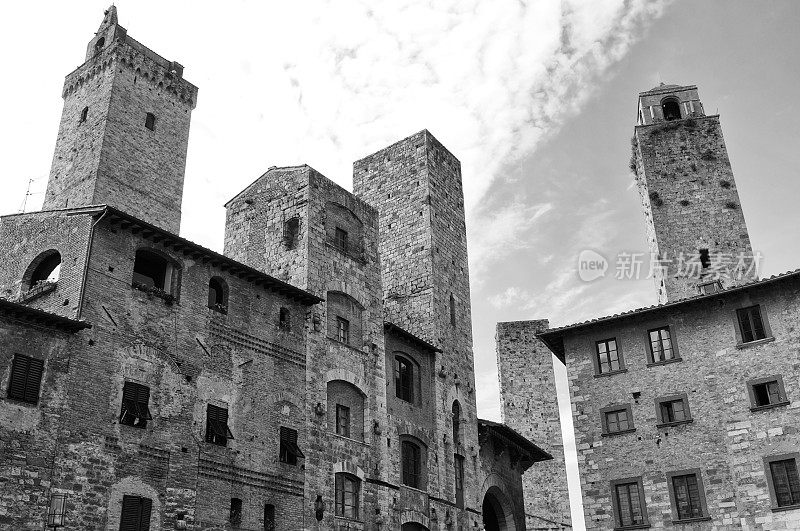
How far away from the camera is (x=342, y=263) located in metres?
31.2

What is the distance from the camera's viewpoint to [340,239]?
105ft

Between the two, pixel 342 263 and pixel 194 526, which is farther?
pixel 342 263

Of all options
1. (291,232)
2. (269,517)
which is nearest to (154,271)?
(291,232)

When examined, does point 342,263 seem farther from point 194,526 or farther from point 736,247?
point 736,247

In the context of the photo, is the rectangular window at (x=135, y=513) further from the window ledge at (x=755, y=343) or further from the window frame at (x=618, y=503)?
the window ledge at (x=755, y=343)

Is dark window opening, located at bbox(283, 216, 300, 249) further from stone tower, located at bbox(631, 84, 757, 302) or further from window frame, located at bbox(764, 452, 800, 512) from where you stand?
stone tower, located at bbox(631, 84, 757, 302)

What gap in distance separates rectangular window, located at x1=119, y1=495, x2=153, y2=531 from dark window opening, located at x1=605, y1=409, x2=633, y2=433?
16.3 meters

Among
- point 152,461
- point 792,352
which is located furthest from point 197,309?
point 792,352

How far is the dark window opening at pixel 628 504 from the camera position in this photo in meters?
27.7

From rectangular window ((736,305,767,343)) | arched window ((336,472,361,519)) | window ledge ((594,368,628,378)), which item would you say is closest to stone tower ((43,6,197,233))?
arched window ((336,472,361,519))

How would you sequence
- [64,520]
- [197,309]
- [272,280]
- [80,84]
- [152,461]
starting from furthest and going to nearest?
1. [80,84]
2. [272,280]
3. [197,309]
4. [152,461]
5. [64,520]

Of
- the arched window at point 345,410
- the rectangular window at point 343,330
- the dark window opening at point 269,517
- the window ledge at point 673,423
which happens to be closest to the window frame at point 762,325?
the window ledge at point 673,423

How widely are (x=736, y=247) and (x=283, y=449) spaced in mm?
27356

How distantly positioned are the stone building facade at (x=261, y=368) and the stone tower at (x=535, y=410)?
667 cm
